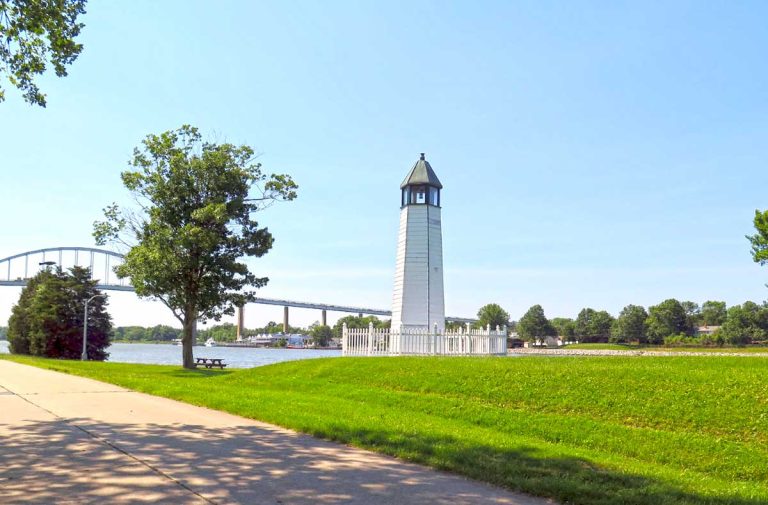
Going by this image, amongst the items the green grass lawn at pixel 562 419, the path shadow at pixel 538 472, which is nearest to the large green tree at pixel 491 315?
the green grass lawn at pixel 562 419

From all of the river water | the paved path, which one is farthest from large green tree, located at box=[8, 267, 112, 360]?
the paved path

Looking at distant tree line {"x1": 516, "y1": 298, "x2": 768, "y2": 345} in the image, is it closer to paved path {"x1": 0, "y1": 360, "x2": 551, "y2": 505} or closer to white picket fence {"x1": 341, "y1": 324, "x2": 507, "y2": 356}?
white picket fence {"x1": 341, "y1": 324, "x2": 507, "y2": 356}

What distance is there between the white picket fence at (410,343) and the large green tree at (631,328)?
83.9 m

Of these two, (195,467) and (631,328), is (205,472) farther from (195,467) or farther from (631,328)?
(631,328)

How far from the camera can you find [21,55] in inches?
497

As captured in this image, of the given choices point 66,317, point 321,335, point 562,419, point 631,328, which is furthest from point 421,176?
point 321,335

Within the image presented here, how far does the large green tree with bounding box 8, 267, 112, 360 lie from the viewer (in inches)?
1982

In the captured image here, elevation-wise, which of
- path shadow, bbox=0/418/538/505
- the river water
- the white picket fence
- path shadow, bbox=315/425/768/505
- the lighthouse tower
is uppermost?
the lighthouse tower

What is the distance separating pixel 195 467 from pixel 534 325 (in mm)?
102896

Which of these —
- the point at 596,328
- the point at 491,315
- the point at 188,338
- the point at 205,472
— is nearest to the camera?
the point at 205,472

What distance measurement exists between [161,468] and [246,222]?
25.1 meters

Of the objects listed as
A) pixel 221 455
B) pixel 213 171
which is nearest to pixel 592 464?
pixel 221 455

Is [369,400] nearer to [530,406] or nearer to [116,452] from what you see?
[530,406]

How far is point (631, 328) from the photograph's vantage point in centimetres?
10356
